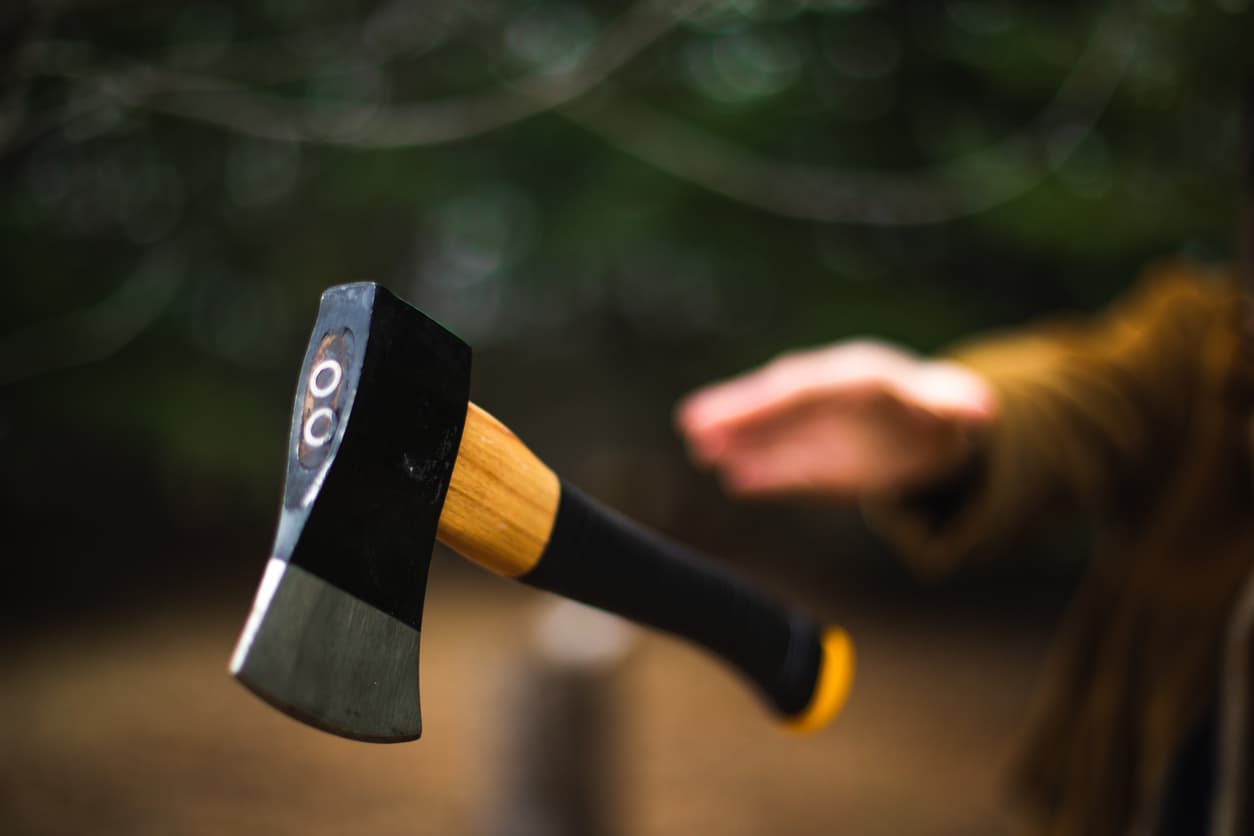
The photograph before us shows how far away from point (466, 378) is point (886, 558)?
14.2 ft

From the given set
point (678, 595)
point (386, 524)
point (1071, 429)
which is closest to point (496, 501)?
point (386, 524)

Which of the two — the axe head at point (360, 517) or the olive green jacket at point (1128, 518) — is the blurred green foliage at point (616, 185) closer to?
the olive green jacket at point (1128, 518)

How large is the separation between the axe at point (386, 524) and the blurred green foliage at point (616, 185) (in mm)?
1723

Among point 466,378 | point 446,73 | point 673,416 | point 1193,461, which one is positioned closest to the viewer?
point 466,378

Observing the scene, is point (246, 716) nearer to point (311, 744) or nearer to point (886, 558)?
point (311, 744)

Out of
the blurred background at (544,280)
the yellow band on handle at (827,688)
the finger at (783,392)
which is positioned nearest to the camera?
the yellow band on handle at (827,688)

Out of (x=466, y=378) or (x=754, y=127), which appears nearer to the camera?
(x=466, y=378)

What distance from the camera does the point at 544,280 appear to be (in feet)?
12.6

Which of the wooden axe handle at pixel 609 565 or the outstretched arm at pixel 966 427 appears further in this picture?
the outstretched arm at pixel 966 427

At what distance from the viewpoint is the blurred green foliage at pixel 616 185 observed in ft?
8.32

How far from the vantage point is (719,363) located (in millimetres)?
3982

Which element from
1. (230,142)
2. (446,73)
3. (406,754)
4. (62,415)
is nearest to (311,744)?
(406,754)

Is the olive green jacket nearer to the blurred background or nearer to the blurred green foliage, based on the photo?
the blurred background

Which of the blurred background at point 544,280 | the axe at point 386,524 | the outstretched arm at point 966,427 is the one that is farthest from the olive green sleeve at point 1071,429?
→ the blurred background at point 544,280
